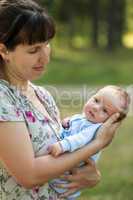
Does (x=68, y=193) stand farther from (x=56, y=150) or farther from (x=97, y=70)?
(x=97, y=70)

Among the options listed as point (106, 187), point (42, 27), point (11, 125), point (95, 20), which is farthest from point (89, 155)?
point (95, 20)

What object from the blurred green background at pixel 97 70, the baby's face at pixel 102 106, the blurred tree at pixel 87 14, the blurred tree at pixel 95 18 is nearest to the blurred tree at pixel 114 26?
the blurred green background at pixel 97 70

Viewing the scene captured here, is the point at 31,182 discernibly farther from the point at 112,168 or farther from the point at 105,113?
the point at 112,168

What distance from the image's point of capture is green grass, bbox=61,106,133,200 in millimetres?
6340

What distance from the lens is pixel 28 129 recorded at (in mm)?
2572

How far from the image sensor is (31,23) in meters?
2.54

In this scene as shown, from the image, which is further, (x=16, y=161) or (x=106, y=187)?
(x=106, y=187)

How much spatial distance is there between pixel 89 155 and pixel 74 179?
0.15m

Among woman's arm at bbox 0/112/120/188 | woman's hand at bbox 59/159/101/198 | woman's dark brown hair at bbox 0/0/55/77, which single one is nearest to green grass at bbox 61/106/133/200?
woman's hand at bbox 59/159/101/198

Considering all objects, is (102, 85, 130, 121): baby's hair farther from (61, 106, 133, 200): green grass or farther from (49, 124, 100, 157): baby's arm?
(61, 106, 133, 200): green grass

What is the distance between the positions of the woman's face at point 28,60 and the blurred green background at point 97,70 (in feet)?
6.22

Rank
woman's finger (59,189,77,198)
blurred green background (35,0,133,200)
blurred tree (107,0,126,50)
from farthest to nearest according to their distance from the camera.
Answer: blurred tree (107,0,126,50) → blurred green background (35,0,133,200) → woman's finger (59,189,77,198)

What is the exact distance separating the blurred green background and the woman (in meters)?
1.87

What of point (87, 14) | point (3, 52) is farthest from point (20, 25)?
point (87, 14)
